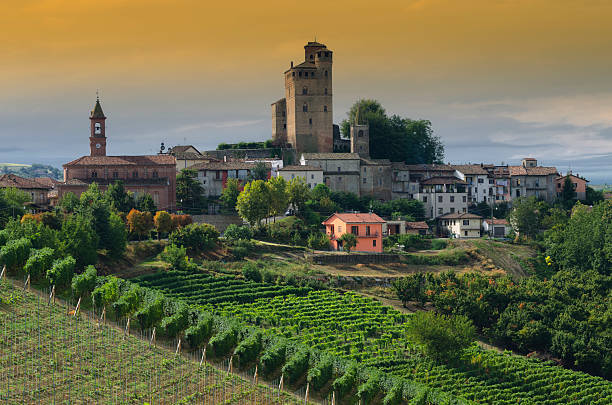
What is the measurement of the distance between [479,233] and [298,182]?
1875 cm

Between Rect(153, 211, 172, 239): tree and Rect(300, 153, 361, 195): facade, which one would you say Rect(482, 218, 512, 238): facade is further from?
Rect(153, 211, 172, 239): tree

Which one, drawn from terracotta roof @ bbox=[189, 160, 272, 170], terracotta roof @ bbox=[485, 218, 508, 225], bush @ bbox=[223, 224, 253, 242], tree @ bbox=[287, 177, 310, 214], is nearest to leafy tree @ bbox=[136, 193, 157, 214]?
bush @ bbox=[223, 224, 253, 242]

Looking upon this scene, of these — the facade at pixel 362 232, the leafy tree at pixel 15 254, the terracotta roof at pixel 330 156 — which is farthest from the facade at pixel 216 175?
the leafy tree at pixel 15 254

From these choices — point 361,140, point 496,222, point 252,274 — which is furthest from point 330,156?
point 252,274

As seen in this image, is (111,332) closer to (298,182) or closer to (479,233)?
(298,182)

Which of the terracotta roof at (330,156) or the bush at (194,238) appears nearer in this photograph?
the bush at (194,238)

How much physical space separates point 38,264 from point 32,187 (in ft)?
116

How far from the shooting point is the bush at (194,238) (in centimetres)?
6569

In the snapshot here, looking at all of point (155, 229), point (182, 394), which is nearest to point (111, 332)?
point (182, 394)

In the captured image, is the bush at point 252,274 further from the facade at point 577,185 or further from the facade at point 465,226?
the facade at point 577,185

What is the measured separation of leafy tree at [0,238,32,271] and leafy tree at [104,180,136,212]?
21415 mm

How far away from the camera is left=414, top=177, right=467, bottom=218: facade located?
88375mm

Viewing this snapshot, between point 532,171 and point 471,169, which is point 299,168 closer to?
point 471,169

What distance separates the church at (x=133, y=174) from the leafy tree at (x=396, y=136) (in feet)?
86.3
